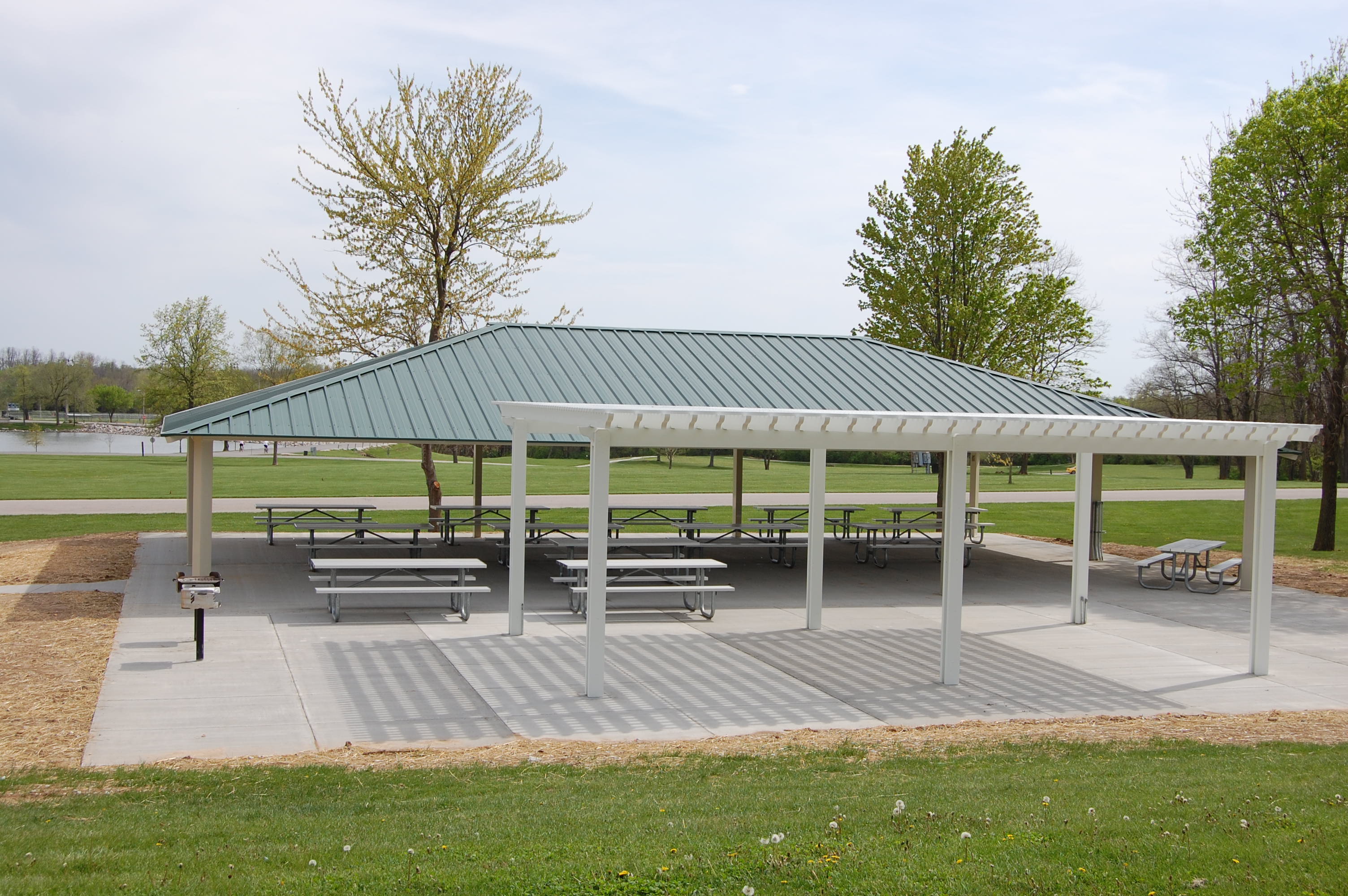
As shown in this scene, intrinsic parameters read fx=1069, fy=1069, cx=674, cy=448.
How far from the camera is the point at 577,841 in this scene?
16.0ft

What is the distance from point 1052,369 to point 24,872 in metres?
39.8

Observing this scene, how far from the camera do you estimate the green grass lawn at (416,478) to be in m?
34.6

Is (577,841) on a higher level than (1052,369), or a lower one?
lower

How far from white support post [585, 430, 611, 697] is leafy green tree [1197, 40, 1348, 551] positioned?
46.8 ft

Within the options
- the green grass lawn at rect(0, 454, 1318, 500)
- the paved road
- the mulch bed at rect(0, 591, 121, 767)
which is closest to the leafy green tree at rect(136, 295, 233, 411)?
the green grass lawn at rect(0, 454, 1318, 500)

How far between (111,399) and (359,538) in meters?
100.0

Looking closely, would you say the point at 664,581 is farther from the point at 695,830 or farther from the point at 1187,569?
the point at 695,830

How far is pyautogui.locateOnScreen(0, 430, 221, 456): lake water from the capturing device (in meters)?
58.4

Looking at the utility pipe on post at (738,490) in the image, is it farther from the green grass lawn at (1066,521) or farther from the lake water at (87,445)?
the lake water at (87,445)

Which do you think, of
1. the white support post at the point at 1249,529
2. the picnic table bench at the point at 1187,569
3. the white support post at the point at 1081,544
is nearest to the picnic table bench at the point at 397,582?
the white support post at the point at 1081,544

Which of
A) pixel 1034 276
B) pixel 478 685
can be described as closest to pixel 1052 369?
pixel 1034 276

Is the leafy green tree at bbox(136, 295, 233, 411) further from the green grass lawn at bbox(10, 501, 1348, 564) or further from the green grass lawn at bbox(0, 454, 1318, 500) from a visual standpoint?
the green grass lawn at bbox(10, 501, 1348, 564)

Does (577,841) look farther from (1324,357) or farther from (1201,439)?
(1324,357)

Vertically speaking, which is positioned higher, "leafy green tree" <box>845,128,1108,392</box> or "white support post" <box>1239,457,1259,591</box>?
"leafy green tree" <box>845,128,1108,392</box>
